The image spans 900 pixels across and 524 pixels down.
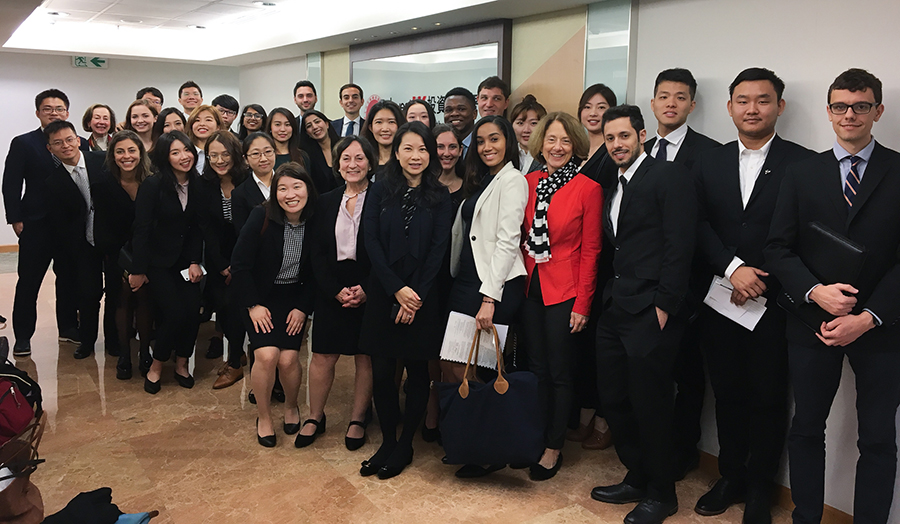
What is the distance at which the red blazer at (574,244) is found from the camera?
11.1ft

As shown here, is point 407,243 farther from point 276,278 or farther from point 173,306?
point 173,306

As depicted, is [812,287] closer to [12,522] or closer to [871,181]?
[871,181]

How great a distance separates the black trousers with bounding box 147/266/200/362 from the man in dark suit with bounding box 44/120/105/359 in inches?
38.0

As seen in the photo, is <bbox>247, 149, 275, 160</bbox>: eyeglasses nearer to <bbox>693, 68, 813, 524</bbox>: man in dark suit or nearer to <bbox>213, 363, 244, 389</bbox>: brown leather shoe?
<bbox>213, 363, 244, 389</bbox>: brown leather shoe

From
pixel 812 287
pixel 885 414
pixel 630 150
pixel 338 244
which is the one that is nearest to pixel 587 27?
pixel 630 150

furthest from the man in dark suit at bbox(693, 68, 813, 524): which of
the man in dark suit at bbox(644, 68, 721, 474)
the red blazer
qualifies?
the red blazer

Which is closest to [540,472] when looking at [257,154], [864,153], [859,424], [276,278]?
Result: [859,424]

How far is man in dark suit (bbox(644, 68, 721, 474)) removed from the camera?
3.59m

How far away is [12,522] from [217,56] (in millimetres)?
9385

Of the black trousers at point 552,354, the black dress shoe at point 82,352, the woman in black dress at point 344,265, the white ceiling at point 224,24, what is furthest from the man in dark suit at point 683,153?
the black dress shoe at point 82,352

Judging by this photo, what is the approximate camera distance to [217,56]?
10.2 meters

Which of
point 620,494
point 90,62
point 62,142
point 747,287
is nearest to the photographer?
point 747,287

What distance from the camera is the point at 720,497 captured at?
3314 mm

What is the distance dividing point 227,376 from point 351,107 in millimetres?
2682
